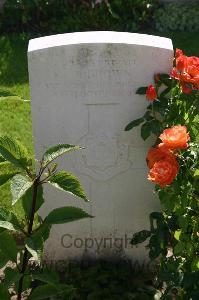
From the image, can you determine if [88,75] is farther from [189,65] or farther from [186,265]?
[186,265]

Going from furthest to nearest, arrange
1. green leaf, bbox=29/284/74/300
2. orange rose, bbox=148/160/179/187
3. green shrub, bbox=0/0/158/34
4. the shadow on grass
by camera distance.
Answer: green shrub, bbox=0/0/158/34, the shadow on grass, green leaf, bbox=29/284/74/300, orange rose, bbox=148/160/179/187

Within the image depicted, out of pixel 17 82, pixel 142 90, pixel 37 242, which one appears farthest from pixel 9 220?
pixel 17 82

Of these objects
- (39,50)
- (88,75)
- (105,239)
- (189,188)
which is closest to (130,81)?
(88,75)

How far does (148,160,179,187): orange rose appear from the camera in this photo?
7.82ft

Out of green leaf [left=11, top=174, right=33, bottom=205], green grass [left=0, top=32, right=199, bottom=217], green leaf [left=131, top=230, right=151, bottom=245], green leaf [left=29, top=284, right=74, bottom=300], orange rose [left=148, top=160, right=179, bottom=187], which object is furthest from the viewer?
green grass [left=0, top=32, right=199, bottom=217]

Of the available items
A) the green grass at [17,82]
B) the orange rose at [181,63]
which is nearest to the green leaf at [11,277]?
the orange rose at [181,63]

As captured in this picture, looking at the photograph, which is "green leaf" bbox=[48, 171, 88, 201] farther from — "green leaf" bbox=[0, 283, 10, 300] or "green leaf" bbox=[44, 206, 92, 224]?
"green leaf" bbox=[0, 283, 10, 300]

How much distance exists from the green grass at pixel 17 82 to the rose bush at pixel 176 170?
1.23m

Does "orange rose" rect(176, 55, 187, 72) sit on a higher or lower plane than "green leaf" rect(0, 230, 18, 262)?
higher

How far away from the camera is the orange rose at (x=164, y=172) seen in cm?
238

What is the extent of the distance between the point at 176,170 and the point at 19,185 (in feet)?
2.00

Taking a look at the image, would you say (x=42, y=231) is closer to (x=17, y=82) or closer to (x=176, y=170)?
(x=176, y=170)

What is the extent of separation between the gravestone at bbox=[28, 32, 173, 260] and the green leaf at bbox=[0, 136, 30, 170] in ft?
2.08

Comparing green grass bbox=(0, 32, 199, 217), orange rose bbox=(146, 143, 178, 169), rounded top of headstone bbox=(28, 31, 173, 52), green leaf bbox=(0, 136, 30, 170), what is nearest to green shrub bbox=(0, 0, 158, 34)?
green grass bbox=(0, 32, 199, 217)
